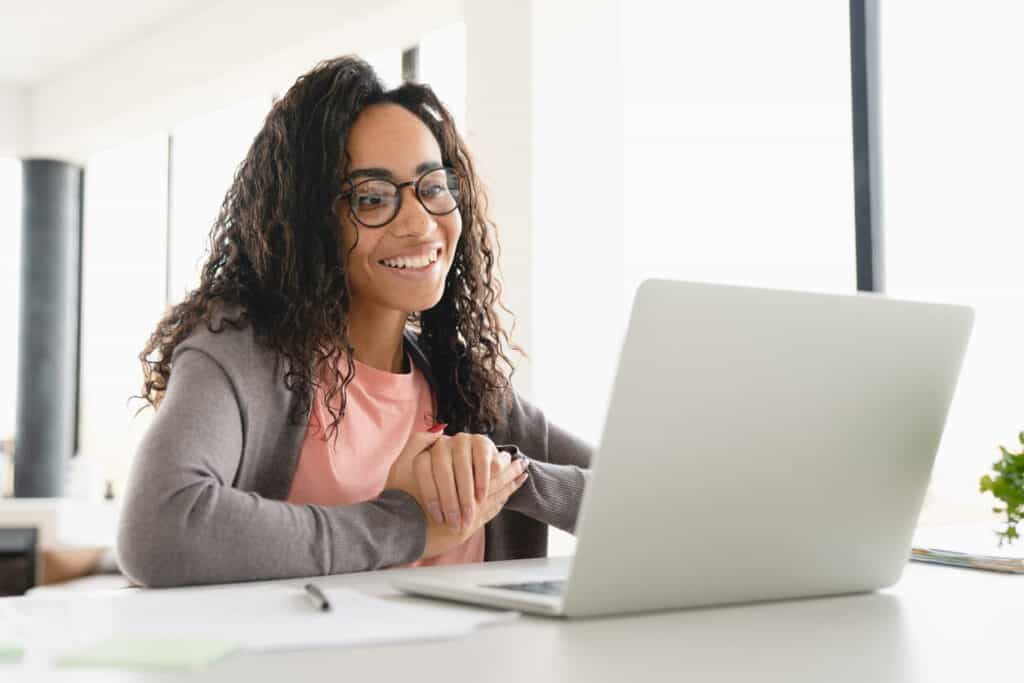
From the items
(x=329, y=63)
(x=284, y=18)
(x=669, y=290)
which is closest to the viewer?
(x=669, y=290)

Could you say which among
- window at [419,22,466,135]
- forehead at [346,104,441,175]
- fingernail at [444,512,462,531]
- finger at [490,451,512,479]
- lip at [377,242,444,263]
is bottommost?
fingernail at [444,512,462,531]

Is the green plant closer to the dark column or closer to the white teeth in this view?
the white teeth

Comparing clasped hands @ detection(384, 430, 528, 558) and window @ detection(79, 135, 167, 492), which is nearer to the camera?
clasped hands @ detection(384, 430, 528, 558)

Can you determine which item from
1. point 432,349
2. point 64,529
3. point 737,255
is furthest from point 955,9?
point 64,529

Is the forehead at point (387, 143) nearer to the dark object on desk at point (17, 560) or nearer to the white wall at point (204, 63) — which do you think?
the white wall at point (204, 63)

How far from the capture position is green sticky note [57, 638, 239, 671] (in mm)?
649

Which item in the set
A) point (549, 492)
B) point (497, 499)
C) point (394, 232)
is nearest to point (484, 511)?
point (497, 499)

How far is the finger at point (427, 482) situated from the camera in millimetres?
1221

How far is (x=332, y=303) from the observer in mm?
1559

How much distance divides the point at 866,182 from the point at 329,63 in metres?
1.76

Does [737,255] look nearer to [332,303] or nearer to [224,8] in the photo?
[332,303]

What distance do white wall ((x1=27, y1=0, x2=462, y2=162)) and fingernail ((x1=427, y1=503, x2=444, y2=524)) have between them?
2955 mm

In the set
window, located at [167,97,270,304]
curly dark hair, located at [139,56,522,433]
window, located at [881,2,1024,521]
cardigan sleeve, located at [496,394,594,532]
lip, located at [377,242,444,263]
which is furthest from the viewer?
window, located at [167,97,270,304]

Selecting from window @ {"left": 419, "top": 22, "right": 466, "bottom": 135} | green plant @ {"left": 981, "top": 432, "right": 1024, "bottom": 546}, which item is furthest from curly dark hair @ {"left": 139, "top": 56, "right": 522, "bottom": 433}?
window @ {"left": 419, "top": 22, "right": 466, "bottom": 135}
